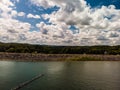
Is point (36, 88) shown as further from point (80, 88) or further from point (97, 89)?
point (97, 89)

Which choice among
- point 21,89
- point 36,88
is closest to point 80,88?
point 36,88

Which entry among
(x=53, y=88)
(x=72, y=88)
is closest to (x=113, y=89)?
(x=72, y=88)

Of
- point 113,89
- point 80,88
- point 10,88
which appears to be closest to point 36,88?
point 10,88

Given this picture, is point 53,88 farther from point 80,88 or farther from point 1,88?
point 1,88

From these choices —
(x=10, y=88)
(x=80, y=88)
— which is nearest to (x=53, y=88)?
(x=80, y=88)

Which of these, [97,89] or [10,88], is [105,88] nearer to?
[97,89]

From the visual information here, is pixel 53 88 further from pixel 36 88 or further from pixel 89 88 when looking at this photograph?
pixel 89 88
